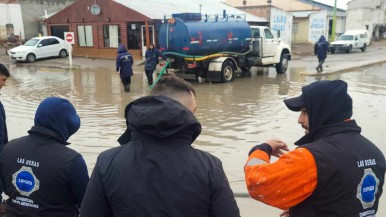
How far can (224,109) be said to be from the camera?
10.1m

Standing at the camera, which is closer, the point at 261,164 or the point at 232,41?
the point at 261,164

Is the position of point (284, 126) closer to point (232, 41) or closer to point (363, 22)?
point (232, 41)

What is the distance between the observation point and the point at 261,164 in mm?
2145

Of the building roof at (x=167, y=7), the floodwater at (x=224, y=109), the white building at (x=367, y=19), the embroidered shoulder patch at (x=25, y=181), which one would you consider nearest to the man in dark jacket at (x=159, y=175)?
the embroidered shoulder patch at (x=25, y=181)

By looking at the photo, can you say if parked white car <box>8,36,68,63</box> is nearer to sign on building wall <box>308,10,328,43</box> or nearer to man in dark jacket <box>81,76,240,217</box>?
man in dark jacket <box>81,76,240,217</box>

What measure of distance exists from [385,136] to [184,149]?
704cm

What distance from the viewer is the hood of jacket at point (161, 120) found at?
1.66m

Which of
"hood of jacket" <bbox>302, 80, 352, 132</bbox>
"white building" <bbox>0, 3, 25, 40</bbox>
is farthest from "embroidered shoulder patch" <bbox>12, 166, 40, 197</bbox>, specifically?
"white building" <bbox>0, 3, 25, 40</bbox>

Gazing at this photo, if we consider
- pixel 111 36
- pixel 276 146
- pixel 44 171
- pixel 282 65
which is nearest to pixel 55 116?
pixel 44 171

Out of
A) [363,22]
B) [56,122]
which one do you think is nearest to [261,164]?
[56,122]

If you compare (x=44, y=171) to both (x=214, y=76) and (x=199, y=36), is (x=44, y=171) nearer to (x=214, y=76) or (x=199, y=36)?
(x=199, y=36)

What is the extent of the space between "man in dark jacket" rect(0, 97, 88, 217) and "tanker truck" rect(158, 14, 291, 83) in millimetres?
11947

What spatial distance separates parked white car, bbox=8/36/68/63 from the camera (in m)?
22.8

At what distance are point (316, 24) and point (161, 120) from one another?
4047cm
